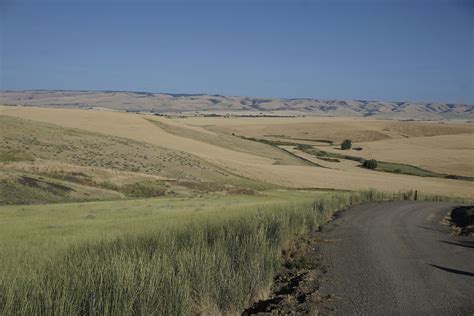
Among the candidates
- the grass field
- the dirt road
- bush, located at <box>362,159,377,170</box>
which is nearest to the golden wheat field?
the grass field

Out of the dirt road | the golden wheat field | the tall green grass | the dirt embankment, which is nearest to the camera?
the tall green grass

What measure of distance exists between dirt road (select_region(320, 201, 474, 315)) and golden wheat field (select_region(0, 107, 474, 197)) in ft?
121

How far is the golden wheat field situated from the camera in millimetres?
58438

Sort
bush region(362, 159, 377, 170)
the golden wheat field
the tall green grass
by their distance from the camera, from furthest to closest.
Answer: bush region(362, 159, 377, 170) < the golden wheat field < the tall green grass

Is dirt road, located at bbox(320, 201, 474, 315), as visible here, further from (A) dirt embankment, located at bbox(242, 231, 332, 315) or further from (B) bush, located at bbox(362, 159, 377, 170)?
(B) bush, located at bbox(362, 159, 377, 170)

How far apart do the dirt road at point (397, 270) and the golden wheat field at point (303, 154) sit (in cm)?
3679

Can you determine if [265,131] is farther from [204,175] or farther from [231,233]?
[231,233]

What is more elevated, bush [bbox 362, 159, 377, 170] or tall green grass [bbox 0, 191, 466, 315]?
tall green grass [bbox 0, 191, 466, 315]

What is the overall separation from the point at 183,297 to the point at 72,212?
56.5 ft

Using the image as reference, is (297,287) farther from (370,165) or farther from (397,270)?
(370,165)

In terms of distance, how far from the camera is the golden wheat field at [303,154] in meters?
58.4

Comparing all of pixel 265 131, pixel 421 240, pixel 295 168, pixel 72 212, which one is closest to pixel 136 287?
pixel 421 240

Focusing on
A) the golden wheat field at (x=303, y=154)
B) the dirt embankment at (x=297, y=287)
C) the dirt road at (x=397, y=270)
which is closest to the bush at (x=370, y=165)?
the golden wheat field at (x=303, y=154)

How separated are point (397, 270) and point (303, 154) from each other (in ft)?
281
